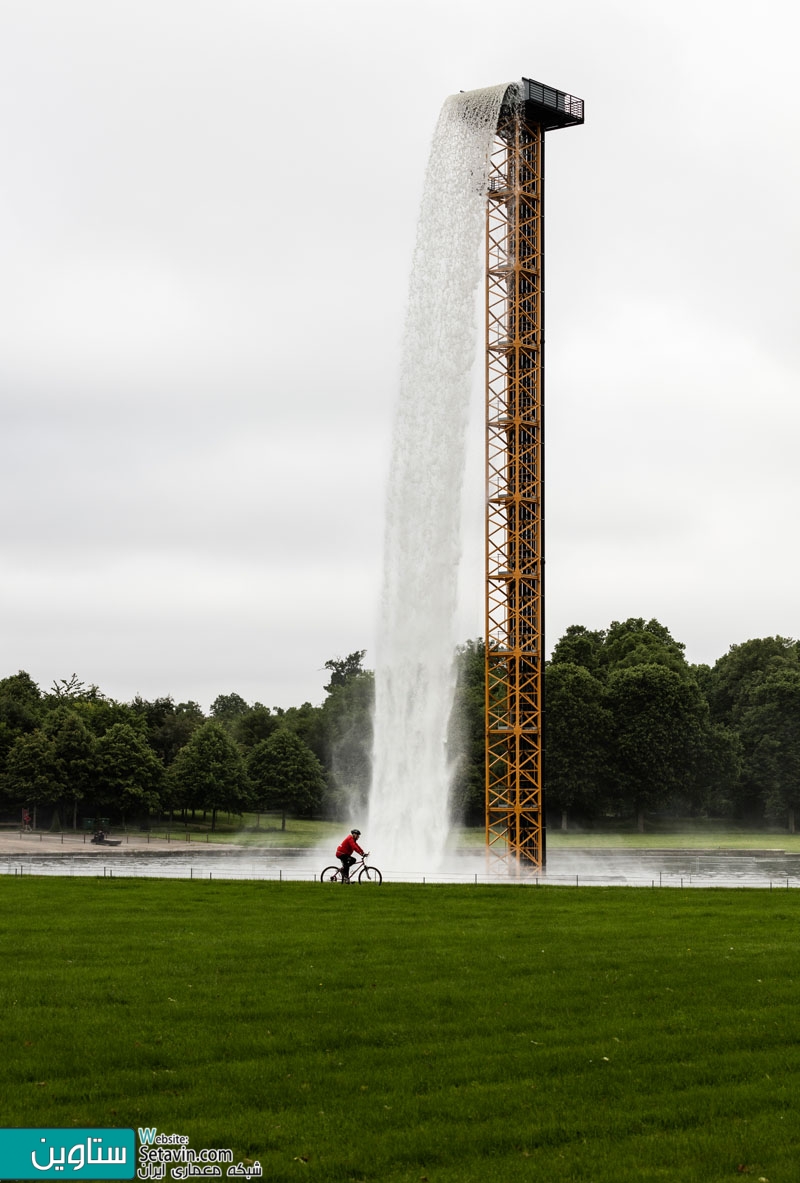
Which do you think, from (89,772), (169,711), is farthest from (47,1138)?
(169,711)

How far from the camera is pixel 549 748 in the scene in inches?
3826

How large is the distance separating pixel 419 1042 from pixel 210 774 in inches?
2891

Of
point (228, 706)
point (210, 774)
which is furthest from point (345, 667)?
point (210, 774)

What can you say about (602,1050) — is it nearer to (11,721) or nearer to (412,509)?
(412,509)

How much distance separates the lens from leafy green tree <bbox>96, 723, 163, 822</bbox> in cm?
8275

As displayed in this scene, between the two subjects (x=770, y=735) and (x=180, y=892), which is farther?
(x=770, y=735)

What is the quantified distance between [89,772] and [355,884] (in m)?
53.1

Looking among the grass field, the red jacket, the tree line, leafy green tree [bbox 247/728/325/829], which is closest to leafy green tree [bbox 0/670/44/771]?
the tree line

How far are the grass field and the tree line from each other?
2185 inches

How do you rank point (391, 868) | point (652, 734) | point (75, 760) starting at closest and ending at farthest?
point (391, 868) < point (75, 760) < point (652, 734)

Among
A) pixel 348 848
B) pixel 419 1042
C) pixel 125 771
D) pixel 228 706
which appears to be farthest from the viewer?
pixel 228 706

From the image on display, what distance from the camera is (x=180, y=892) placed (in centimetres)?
3084

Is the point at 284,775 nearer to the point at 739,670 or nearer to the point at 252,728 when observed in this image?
the point at 252,728

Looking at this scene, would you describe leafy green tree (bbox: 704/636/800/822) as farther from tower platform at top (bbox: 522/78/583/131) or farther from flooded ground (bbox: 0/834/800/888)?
tower platform at top (bbox: 522/78/583/131)
